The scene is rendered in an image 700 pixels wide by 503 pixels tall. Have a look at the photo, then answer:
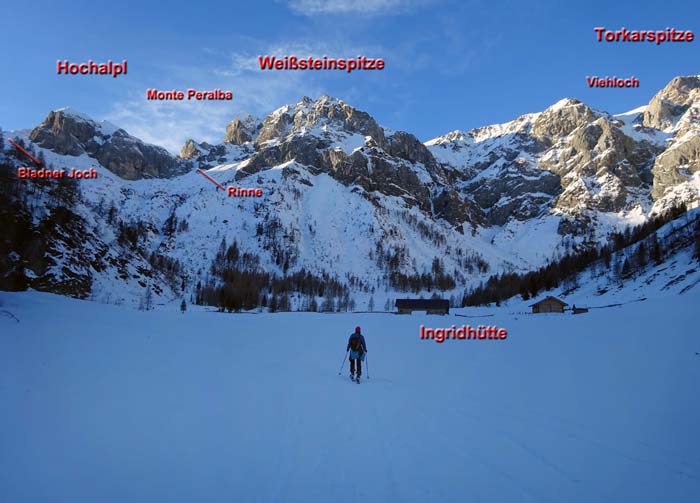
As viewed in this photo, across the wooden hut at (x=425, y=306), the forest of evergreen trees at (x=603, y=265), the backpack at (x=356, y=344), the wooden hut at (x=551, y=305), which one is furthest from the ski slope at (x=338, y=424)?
the wooden hut at (x=425, y=306)

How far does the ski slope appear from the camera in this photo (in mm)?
6496

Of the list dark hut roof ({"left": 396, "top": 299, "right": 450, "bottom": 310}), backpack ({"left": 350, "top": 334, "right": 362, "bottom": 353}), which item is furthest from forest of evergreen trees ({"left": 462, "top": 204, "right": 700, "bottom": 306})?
backpack ({"left": 350, "top": 334, "right": 362, "bottom": 353})

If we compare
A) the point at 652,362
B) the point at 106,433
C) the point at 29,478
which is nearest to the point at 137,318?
the point at 106,433

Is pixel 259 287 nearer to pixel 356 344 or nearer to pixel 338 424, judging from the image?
pixel 356 344

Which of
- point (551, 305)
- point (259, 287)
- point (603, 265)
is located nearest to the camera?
point (551, 305)

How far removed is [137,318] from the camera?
96.7 feet

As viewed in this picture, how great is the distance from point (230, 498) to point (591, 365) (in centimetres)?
1481

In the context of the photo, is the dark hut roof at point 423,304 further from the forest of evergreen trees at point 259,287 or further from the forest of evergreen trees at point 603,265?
the forest of evergreen trees at point 259,287

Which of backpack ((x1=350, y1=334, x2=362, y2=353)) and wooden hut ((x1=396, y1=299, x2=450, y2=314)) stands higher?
backpack ((x1=350, y1=334, x2=362, y2=353))

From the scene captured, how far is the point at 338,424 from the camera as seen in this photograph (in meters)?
10.2

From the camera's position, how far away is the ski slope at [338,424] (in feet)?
21.3

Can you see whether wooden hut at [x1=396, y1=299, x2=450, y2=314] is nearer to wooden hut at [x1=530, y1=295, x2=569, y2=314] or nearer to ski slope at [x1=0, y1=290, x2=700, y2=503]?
Result: wooden hut at [x1=530, y1=295, x2=569, y2=314]

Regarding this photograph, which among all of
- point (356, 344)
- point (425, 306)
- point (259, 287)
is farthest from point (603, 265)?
point (259, 287)

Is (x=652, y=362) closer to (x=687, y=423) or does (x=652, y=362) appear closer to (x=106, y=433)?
(x=687, y=423)
